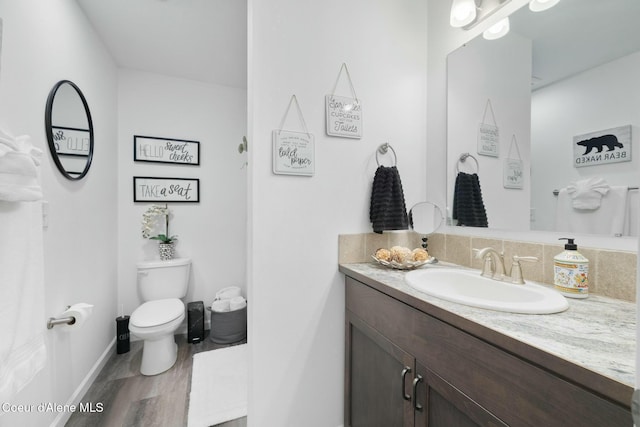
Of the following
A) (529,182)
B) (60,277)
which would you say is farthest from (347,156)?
(60,277)

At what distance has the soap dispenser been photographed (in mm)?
855

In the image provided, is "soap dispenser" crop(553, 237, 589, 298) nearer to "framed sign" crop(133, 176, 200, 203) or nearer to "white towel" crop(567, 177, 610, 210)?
"white towel" crop(567, 177, 610, 210)

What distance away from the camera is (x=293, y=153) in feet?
4.18

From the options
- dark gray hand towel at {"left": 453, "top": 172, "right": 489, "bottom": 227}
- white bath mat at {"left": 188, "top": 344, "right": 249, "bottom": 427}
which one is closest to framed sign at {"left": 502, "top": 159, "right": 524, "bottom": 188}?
dark gray hand towel at {"left": 453, "top": 172, "right": 489, "bottom": 227}

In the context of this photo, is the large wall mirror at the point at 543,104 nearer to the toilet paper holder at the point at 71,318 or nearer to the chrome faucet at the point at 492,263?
the chrome faucet at the point at 492,263

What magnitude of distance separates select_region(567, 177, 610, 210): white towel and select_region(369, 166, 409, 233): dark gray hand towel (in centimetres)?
66

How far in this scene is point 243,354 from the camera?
2.21m

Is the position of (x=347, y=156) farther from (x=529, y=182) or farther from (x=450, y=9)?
(x=450, y=9)

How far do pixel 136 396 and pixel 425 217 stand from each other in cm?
219

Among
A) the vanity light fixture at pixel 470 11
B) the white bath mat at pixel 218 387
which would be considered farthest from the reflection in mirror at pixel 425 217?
the white bath mat at pixel 218 387

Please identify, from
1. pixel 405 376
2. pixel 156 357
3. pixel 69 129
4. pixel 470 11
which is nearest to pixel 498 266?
pixel 405 376

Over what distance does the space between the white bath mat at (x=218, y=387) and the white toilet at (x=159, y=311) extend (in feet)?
0.88

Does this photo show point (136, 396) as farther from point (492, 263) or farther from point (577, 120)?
point (577, 120)

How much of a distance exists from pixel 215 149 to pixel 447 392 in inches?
107
